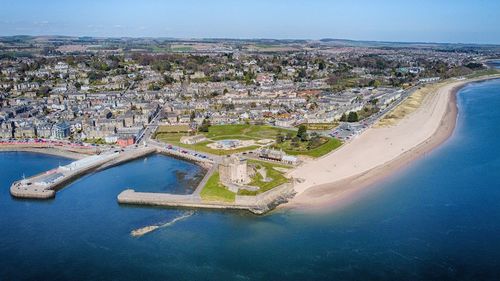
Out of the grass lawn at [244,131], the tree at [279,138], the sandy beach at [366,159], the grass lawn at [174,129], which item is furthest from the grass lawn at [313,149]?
the grass lawn at [174,129]

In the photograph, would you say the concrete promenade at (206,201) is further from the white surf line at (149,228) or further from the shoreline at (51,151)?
the shoreline at (51,151)

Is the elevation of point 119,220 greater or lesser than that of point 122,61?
lesser

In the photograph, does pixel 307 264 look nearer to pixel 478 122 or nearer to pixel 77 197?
pixel 77 197


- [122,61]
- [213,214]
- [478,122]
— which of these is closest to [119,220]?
[213,214]

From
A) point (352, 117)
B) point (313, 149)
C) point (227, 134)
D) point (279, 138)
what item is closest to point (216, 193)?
point (313, 149)

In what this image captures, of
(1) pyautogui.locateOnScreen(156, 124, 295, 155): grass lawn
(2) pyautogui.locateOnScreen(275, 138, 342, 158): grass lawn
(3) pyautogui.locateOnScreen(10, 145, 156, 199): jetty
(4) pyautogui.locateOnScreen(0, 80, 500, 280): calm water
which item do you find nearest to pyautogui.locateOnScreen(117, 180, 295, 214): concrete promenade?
(4) pyautogui.locateOnScreen(0, 80, 500, 280): calm water
